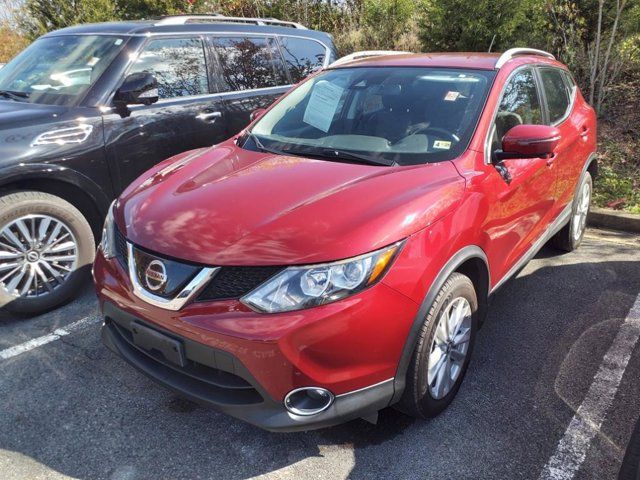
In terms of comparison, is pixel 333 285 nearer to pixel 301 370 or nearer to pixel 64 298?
pixel 301 370

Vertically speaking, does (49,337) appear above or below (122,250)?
below

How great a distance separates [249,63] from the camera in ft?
16.3

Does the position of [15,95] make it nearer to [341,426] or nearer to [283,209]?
[283,209]

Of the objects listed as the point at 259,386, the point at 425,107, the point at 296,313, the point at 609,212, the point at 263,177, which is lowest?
the point at 609,212

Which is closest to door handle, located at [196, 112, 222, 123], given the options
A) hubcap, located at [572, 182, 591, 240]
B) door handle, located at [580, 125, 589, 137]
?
door handle, located at [580, 125, 589, 137]

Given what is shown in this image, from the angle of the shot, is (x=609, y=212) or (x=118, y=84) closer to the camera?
(x=118, y=84)

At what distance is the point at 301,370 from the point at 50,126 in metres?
2.58

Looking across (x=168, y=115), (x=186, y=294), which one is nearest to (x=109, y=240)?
(x=186, y=294)

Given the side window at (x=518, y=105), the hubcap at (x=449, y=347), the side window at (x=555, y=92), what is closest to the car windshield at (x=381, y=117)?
the side window at (x=518, y=105)

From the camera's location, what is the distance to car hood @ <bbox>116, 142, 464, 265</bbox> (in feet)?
6.89

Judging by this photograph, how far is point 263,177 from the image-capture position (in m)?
2.65

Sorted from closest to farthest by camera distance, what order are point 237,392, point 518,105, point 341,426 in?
point 237,392
point 341,426
point 518,105

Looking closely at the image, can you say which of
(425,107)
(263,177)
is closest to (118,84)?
(263,177)

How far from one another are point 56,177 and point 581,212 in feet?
13.8
